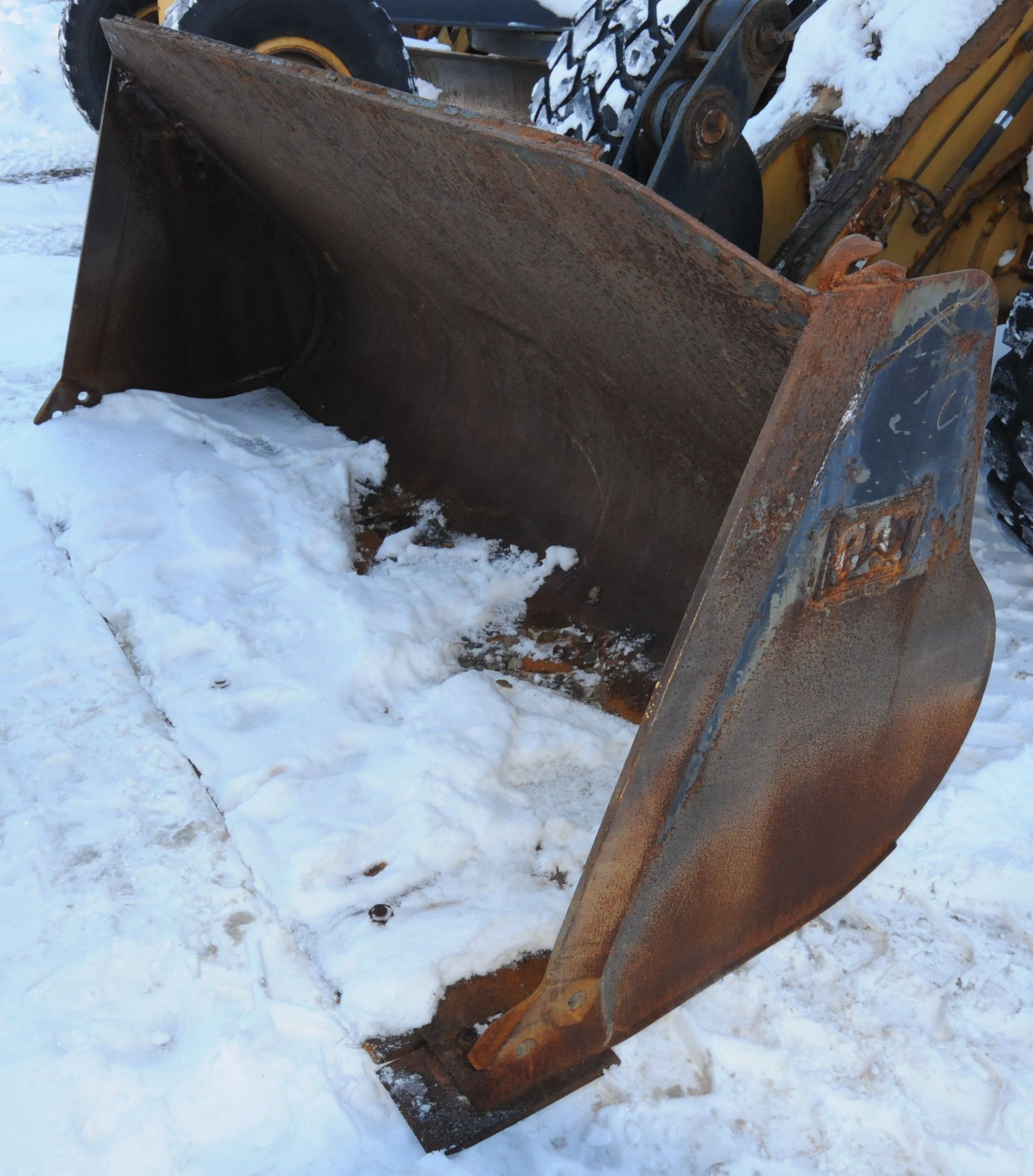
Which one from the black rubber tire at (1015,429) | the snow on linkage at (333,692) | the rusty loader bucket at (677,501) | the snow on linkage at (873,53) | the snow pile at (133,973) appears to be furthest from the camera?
the black rubber tire at (1015,429)

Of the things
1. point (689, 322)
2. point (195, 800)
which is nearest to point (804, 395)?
point (689, 322)

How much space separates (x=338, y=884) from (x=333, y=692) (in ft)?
1.39

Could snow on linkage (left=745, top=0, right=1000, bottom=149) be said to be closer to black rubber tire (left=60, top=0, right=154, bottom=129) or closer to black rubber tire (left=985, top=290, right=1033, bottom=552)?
black rubber tire (left=985, top=290, right=1033, bottom=552)

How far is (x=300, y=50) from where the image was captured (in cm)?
360

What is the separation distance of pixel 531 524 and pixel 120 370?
1203 millimetres

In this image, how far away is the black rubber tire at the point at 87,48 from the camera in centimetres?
478

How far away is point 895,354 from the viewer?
3.61ft

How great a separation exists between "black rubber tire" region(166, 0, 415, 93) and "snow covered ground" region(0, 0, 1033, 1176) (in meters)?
1.73

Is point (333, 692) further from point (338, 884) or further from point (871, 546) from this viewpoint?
point (871, 546)

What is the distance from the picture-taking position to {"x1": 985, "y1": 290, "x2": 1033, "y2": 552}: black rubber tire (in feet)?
7.44

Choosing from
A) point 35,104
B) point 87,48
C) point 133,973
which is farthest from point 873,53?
point 35,104

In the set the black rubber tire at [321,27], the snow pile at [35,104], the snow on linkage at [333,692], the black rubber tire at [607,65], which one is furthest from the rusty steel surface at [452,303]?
the snow pile at [35,104]

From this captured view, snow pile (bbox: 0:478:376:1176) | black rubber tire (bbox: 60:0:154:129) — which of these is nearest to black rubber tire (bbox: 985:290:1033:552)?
snow pile (bbox: 0:478:376:1176)

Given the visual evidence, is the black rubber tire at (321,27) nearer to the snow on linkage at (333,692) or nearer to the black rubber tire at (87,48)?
the snow on linkage at (333,692)
